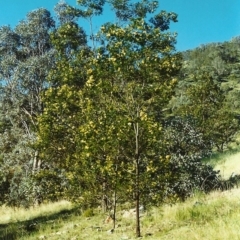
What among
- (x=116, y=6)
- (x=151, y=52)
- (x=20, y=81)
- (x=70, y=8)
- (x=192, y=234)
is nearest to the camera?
(x=192, y=234)

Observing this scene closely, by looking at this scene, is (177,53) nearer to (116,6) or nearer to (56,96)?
(116,6)

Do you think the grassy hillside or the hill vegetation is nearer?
the grassy hillside

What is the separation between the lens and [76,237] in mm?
10758

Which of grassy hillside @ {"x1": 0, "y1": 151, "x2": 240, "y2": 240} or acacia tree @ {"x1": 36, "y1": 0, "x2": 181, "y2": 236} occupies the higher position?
acacia tree @ {"x1": 36, "y1": 0, "x2": 181, "y2": 236}

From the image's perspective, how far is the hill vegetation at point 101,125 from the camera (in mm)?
9773

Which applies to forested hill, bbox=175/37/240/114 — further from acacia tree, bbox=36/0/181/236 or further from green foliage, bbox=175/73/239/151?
acacia tree, bbox=36/0/181/236

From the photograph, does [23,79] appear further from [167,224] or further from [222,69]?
[222,69]

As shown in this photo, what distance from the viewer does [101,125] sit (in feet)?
32.8

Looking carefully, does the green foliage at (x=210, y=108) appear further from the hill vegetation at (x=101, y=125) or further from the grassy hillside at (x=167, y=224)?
the grassy hillside at (x=167, y=224)

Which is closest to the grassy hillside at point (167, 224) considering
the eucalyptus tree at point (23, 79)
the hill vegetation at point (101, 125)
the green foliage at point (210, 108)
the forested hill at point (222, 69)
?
the hill vegetation at point (101, 125)

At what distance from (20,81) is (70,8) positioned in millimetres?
10199

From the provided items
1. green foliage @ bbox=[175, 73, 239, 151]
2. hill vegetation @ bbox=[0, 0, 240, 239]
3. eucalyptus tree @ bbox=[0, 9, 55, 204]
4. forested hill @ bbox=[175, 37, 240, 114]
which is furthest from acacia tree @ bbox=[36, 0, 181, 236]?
forested hill @ bbox=[175, 37, 240, 114]

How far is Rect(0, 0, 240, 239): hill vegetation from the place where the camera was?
977 cm

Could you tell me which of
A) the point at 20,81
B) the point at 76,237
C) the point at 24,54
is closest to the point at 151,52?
the point at 76,237
